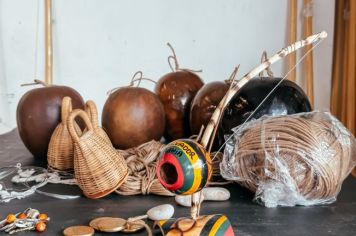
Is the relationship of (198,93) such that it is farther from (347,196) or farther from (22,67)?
(22,67)

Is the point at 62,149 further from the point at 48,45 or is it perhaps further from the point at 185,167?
the point at 48,45

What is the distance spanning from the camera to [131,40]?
1645 mm

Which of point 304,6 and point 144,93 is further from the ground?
point 304,6

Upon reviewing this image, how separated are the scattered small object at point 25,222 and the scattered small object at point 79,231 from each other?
0.14ft

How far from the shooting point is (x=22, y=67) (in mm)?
1694

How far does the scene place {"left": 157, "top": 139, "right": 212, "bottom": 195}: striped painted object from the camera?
476mm

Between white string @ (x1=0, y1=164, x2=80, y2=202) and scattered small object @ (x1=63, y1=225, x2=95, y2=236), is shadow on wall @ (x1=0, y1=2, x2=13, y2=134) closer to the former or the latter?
white string @ (x1=0, y1=164, x2=80, y2=202)

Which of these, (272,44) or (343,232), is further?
(272,44)

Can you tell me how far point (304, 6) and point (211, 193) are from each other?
1033mm

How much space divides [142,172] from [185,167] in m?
0.31

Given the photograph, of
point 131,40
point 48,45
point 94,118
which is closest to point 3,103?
point 48,45

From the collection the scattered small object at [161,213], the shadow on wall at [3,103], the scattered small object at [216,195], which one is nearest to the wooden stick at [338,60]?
the scattered small object at [216,195]

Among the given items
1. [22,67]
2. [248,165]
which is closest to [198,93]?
[248,165]

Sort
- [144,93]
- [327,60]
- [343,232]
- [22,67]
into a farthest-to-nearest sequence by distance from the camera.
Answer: [22,67], [327,60], [144,93], [343,232]
